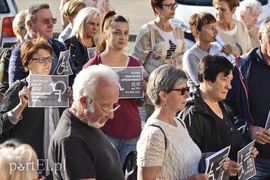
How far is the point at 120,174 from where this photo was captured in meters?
4.56

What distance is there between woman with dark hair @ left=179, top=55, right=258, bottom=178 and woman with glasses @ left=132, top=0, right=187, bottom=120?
1865mm

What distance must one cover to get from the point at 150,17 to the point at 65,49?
1354 centimetres

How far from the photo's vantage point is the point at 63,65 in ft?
21.3

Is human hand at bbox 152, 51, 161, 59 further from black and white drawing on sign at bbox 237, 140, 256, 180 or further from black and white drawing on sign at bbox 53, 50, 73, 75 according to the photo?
black and white drawing on sign at bbox 237, 140, 256, 180

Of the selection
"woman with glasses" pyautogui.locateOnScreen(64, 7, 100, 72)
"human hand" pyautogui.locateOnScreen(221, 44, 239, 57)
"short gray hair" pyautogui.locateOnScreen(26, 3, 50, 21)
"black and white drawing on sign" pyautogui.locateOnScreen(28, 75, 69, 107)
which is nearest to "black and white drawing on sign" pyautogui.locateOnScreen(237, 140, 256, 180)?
"black and white drawing on sign" pyautogui.locateOnScreen(28, 75, 69, 107)

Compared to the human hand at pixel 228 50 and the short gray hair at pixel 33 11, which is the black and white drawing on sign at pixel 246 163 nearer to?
the human hand at pixel 228 50

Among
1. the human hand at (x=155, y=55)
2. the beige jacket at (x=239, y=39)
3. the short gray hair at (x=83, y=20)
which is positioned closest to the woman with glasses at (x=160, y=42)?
the human hand at (x=155, y=55)

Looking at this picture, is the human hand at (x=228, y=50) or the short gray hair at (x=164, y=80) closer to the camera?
the short gray hair at (x=164, y=80)

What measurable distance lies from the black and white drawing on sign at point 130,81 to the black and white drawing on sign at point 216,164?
148 centimetres

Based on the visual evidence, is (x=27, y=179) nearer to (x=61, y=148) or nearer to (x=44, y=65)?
(x=61, y=148)

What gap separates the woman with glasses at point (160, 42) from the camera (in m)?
7.65

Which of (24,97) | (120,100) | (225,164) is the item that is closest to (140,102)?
(120,100)

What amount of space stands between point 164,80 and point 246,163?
111 centimetres

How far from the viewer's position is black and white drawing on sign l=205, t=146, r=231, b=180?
16.4ft
